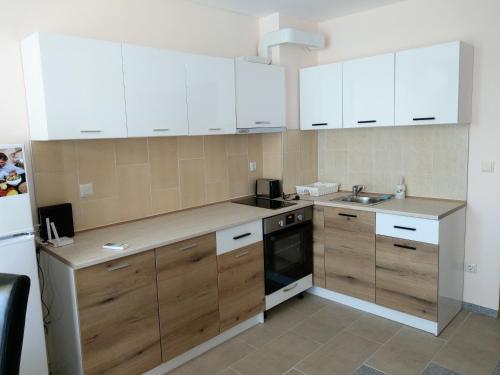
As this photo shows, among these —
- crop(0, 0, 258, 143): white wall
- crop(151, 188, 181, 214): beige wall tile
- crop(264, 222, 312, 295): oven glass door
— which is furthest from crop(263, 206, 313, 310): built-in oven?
crop(0, 0, 258, 143): white wall

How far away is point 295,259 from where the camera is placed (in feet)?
11.2

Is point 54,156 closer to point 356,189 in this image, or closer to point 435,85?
point 356,189

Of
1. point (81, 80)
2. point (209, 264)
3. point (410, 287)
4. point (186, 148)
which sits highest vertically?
point (81, 80)

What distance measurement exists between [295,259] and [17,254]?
2.15 meters

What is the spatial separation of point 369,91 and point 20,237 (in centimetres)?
277

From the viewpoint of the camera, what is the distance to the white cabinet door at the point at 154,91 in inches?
99.2

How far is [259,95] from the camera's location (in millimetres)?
3377

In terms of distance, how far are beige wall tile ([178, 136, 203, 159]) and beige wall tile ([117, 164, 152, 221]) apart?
344mm

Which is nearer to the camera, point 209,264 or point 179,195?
point 209,264

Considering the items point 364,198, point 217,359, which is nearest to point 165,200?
point 217,359

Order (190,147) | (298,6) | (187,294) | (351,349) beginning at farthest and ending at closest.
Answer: (298,6), (190,147), (351,349), (187,294)

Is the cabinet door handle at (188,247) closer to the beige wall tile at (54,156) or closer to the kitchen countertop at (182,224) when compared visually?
the kitchen countertop at (182,224)

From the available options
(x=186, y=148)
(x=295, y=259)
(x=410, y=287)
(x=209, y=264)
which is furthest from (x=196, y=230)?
(x=410, y=287)

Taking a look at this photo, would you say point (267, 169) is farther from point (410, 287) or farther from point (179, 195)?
point (410, 287)
